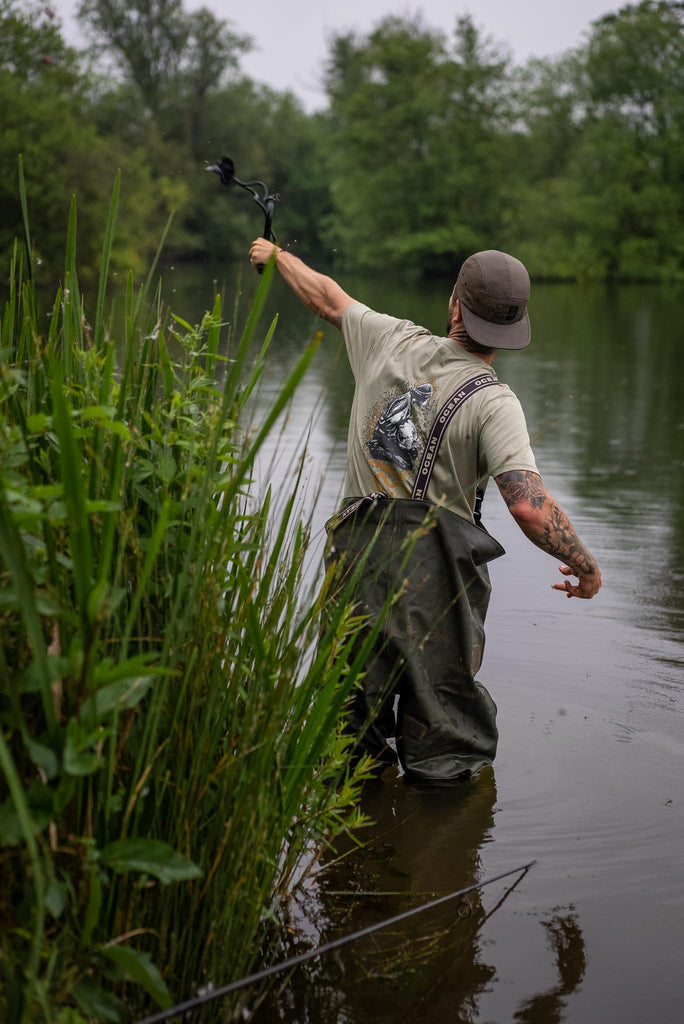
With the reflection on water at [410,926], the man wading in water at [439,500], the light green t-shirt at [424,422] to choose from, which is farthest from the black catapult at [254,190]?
the reflection on water at [410,926]

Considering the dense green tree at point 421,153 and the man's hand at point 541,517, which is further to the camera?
the dense green tree at point 421,153

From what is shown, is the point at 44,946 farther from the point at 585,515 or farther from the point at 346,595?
the point at 585,515

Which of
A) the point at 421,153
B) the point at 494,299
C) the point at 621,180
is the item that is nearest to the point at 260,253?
the point at 494,299

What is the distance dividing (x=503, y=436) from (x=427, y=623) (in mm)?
739

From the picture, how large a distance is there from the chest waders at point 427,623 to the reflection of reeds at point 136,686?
3.18 ft

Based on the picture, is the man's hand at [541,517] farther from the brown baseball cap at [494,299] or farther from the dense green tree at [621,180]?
the dense green tree at [621,180]

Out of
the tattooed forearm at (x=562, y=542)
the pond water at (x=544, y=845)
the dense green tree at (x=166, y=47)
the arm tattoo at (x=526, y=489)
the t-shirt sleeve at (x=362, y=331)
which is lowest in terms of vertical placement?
the pond water at (x=544, y=845)

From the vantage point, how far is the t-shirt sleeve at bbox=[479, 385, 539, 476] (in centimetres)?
391

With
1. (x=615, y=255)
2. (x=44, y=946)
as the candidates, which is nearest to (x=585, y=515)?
(x=44, y=946)

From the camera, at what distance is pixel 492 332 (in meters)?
4.08

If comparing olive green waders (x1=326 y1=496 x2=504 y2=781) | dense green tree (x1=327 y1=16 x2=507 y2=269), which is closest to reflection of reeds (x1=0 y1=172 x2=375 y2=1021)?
olive green waders (x1=326 y1=496 x2=504 y2=781)

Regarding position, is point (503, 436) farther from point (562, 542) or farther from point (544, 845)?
point (544, 845)

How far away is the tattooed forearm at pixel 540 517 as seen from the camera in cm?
390

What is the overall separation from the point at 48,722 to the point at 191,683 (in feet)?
1.50
